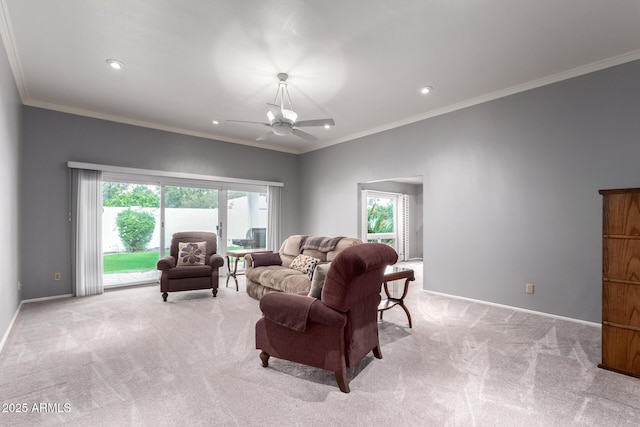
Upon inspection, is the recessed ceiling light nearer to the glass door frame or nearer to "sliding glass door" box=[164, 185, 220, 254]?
the glass door frame

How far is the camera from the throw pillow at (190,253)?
4.74 meters

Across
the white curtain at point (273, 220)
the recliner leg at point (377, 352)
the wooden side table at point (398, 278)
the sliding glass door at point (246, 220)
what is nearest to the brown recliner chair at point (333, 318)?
the recliner leg at point (377, 352)

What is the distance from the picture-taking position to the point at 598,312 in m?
3.32

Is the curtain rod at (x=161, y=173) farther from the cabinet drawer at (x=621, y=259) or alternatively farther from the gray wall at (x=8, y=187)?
the cabinet drawer at (x=621, y=259)

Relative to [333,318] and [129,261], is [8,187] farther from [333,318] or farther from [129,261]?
[333,318]

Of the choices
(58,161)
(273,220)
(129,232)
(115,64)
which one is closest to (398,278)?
(115,64)

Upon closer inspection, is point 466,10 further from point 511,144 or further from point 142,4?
point 142,4

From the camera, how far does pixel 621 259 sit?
239 centimetres

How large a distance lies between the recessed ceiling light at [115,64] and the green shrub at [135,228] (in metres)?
2.69

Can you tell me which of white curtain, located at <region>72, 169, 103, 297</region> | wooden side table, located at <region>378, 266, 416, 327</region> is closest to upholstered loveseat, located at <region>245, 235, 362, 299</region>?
wooden side table, located at <region>378, 266, 416, 327</region>

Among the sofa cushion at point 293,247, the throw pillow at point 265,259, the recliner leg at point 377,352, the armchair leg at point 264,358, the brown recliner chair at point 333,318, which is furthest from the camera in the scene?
the sofa cushion at point 293,247

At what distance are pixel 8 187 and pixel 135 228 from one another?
227 centimetres

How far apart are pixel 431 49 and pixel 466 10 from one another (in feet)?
1.94

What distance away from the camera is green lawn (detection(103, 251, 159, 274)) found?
5180 mm
